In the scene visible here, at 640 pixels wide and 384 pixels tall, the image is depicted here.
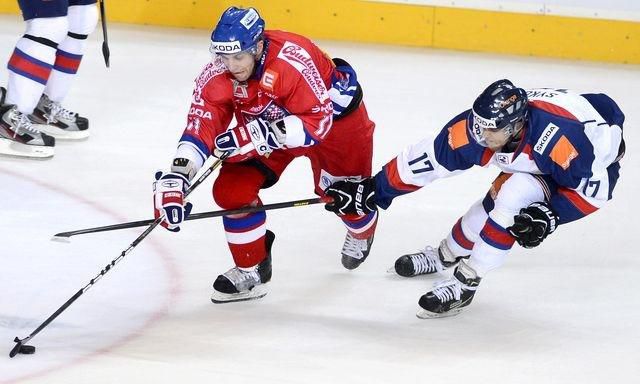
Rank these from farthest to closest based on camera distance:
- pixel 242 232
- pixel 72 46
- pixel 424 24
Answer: pixel 424 24 < pixel 72 46 < pixel 242 232

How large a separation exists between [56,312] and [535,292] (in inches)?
66.2

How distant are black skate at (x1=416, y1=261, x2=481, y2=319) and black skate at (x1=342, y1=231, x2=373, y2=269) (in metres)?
0.46

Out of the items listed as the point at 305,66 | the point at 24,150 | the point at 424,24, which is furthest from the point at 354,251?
the point at 424,24

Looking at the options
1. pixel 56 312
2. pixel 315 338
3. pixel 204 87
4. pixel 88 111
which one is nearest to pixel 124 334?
pixel 56 312

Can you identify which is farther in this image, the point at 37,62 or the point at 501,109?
the point at 37,62

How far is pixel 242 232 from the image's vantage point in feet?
12.3

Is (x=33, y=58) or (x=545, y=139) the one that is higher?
(x=545, y=139)

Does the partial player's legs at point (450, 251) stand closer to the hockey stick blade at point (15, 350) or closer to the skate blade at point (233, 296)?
the skate blade at point (233, 296)

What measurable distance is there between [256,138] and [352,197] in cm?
41

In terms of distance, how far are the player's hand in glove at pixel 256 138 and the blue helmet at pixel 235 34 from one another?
10.3 inches

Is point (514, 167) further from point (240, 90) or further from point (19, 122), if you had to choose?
point (19, 122)

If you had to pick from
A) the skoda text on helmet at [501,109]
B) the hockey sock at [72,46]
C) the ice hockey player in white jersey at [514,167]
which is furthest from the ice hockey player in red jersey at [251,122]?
the hockey sock at [72,46]

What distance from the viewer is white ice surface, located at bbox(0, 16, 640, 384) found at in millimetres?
3275

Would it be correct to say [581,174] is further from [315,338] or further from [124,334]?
[124,334]
